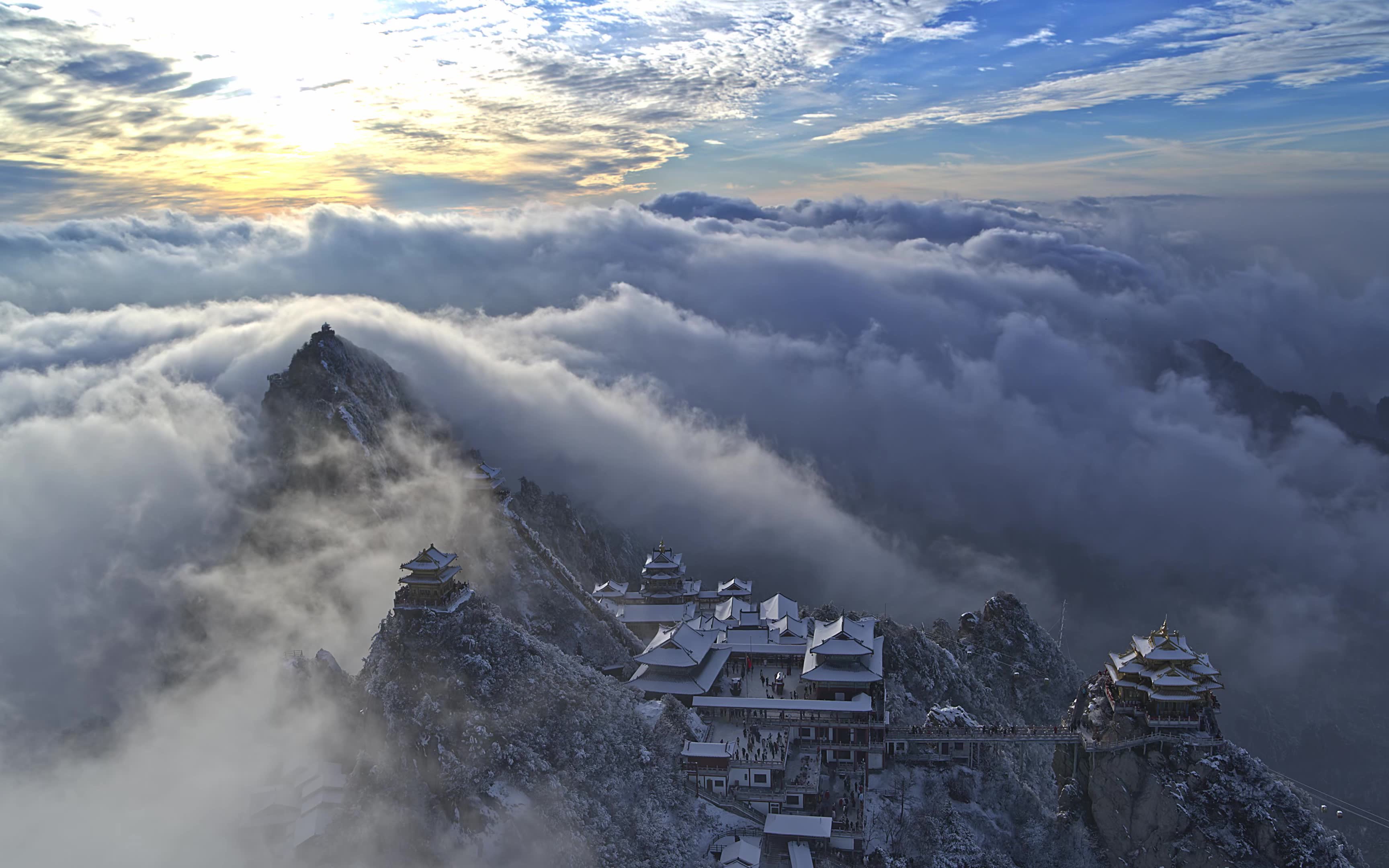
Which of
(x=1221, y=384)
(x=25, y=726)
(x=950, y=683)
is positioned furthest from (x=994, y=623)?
(x=1221, y=384)

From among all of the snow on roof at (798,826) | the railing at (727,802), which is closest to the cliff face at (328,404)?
the railing at (727,802)

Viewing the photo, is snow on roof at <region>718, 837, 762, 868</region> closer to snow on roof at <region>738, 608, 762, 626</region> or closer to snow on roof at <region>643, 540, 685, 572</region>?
snow on roof at <region>738, 608, 762, 626</region>

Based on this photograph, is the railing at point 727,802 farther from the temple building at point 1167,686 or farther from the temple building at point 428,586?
the temple building at point 1167,686

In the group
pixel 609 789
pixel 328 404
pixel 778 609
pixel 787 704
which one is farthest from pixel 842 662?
pixel 328 404

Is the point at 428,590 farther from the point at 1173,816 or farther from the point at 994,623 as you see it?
the point at 994,623

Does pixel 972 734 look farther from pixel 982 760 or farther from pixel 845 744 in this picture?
pixel 845 744

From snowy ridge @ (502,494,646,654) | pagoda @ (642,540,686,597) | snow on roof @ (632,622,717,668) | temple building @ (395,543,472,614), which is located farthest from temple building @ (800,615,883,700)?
temple building @ (395,543,472,614)
